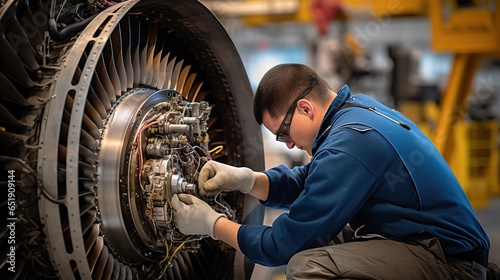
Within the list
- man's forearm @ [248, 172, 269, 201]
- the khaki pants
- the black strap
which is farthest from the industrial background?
the black strap

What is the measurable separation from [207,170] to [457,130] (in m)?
4.86

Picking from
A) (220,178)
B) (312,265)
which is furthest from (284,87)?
(312,265)

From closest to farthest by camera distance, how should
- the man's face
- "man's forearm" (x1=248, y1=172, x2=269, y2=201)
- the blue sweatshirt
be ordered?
the blue sweatshirt → the man's face → "man's forearm" (x1=248, y1=172, x2=269, y2=201)

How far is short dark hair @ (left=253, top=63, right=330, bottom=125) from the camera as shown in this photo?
7.30 ft

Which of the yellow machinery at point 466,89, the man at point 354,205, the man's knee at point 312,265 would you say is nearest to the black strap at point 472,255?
the man at point 354,205

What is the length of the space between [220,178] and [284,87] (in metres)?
0.48

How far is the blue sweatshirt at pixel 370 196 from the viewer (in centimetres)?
195

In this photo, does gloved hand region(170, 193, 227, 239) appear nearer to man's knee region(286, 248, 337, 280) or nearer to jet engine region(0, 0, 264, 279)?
jet engine region(0, 0, 264, 279)

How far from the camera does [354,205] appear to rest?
6.41 feet

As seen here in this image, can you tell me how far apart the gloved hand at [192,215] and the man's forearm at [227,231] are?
0.02 meters

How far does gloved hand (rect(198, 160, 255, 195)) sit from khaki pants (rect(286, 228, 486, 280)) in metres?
0.50

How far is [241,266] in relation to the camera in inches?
108

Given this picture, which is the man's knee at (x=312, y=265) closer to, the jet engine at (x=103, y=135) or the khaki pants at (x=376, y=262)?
the khaki pants at (x=376, y=262)

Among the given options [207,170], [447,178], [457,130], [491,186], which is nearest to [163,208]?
[207,170]
